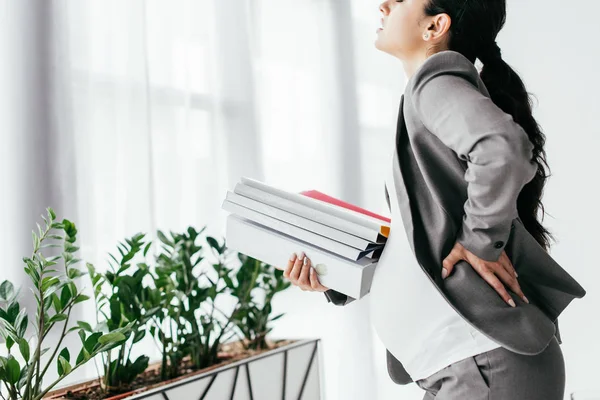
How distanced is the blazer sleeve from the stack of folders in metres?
0.19

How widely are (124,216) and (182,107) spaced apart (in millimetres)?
467

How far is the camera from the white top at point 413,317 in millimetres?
946

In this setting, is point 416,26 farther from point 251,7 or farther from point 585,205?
point 585,205

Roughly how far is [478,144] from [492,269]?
8.1 inches

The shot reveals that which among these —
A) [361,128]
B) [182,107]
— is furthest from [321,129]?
[182,107]

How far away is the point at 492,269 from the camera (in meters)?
0.94

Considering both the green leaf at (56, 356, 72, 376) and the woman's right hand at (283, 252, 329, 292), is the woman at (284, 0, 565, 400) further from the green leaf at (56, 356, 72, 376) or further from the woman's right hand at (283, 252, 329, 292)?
the green leaf at (56, 356, 72, 376)

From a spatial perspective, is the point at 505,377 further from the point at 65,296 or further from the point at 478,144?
the point at 65,296

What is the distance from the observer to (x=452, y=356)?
3.10 feet

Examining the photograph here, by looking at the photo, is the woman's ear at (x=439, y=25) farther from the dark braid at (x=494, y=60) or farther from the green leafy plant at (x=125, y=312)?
the green leafy plant at (x=125, y=312)

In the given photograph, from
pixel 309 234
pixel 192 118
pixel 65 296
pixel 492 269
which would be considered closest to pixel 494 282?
pixel 492 269

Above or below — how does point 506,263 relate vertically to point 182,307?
above

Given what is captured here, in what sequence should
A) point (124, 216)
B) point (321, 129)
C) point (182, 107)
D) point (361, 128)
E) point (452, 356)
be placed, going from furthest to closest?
point (361, 128), point (321, 129), point (182, 107), point (124, 216), point (452, 356)

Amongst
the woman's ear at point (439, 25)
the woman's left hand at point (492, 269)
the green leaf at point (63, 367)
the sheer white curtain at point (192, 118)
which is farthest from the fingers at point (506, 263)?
the sheer white curtain at point (192, 118)
